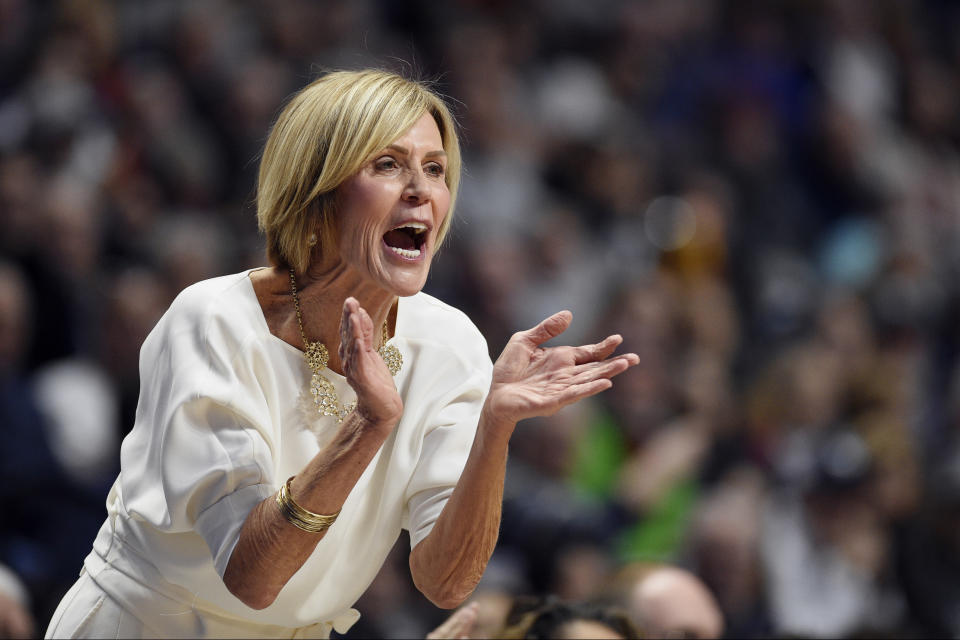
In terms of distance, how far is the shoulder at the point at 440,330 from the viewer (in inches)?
92.2

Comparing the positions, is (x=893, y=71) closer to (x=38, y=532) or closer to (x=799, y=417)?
(x=799, y=417)

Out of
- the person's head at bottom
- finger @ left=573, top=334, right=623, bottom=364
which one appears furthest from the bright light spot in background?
finger @ left=573, top=334, right=623, bottom=364

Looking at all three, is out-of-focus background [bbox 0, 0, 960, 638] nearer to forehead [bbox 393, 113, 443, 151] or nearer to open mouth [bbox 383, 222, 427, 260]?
open mouth [bbox 383, 222, 427, 260]

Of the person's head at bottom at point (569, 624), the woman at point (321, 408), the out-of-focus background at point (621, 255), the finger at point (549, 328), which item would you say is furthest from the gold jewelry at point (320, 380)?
the out-of-focus background at point (621, 255)

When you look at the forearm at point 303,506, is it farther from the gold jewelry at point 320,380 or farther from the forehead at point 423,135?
the forehead at point 423,135

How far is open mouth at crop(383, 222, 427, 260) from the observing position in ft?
7.09

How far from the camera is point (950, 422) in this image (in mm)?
5965

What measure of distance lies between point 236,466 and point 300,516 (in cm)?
15

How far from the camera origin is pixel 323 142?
2.14 meters

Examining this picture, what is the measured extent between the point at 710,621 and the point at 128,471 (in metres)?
1.56

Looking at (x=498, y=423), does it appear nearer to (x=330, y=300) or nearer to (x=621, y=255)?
(x=330, y=300)

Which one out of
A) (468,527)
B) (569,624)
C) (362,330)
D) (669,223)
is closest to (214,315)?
(362,330)

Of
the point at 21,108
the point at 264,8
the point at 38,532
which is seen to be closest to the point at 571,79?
the point at 264,8

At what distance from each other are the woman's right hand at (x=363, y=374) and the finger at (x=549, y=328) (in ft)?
0.81
